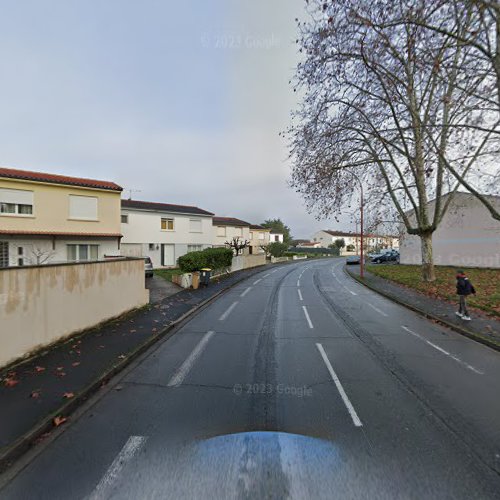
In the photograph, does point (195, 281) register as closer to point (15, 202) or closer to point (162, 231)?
point (15, 202)

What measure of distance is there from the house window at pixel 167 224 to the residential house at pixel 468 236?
20.8 meters

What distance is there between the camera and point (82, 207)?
18.2 m

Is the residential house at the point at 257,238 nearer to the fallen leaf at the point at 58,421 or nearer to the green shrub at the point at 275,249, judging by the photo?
the green shrub at the point at 275,249

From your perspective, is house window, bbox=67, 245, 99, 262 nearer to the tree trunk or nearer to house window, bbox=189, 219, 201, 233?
house window, bbox=189, 219, 201, 233

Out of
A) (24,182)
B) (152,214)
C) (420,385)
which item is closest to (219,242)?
(152,214)

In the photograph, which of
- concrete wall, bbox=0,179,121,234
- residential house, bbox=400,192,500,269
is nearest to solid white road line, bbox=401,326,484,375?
residential house, bbox=400,192,500,269

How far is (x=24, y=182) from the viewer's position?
16141 millimetres

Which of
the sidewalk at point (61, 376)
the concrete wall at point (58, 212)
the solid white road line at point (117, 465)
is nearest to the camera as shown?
the solid white road line at point (117, 465)

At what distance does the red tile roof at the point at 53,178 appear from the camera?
16.0 meters

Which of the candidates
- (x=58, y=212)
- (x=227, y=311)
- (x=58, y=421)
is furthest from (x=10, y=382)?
(x=58, y=212)

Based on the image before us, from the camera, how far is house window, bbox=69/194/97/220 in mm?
17791

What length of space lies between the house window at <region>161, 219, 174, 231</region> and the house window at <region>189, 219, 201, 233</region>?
81.6 inches

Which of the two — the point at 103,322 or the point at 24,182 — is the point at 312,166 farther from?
the point at 24,182

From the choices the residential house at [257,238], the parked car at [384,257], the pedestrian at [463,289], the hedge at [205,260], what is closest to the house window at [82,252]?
the hedge at [205,260]
